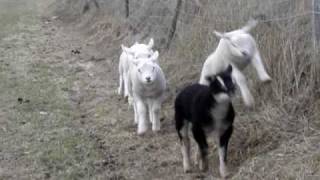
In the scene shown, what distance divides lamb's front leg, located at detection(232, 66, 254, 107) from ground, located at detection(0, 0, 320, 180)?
0.20 m

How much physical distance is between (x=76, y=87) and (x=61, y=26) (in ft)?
27.1

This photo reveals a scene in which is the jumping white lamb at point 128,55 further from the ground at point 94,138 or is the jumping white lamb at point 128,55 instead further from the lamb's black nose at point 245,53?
the lamb's black nose at point 245,53

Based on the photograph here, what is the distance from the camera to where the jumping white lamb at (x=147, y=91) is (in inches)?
299

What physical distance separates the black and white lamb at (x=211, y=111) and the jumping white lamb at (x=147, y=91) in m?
1.29

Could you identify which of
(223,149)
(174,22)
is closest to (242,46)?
(223,149)

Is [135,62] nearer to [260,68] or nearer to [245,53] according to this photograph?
[245,53]

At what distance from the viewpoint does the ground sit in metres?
6.03

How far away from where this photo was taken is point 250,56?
6.71m

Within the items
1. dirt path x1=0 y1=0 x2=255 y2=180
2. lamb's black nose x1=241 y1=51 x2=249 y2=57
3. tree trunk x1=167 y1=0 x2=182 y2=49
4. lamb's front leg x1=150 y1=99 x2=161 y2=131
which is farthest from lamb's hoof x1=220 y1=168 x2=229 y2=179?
tree trunk x1=167 y1=0 x2=182 y2=49

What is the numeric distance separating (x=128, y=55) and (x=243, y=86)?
2.31 m

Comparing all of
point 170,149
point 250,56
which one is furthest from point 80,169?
point 250,56

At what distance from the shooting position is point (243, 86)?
678 centimetres

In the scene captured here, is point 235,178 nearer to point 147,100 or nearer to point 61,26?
point 147,100

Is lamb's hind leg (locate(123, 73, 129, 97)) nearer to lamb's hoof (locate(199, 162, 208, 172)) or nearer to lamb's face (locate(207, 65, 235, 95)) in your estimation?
lamb's hoof (locate(199, 162, 208, 172))
